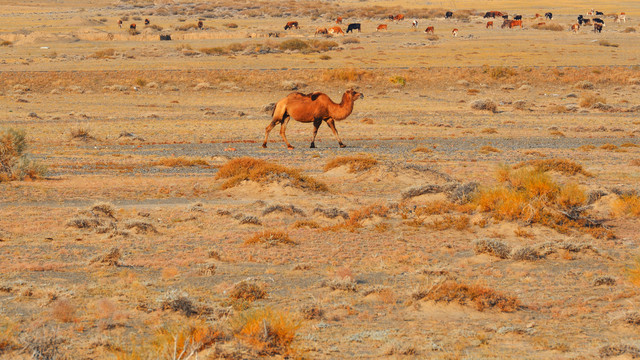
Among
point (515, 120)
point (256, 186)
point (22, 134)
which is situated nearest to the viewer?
point (256, 186)

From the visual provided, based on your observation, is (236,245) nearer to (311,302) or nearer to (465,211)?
(311,302)

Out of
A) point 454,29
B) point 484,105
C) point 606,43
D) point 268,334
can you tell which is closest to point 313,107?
point 484,105

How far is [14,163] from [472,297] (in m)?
13.9

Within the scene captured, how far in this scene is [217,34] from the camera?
75062 mm

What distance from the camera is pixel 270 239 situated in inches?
515

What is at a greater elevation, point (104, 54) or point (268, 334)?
point (268, 334)

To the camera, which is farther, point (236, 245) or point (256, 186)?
Answer: point (256, 186)

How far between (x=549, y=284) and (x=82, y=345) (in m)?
6.47

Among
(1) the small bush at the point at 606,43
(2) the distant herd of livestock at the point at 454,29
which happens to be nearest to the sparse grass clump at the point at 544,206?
(1) the small bush at the point at 606,43

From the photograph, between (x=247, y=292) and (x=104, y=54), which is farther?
(x=104, y=54)

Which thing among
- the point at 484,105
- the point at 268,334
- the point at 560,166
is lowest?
the point at 484,105

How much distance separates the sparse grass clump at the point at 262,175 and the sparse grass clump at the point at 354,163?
5.57 feet

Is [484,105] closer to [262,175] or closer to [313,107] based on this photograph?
[313,107]

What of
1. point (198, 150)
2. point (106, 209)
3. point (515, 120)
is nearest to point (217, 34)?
point (515, 120)
